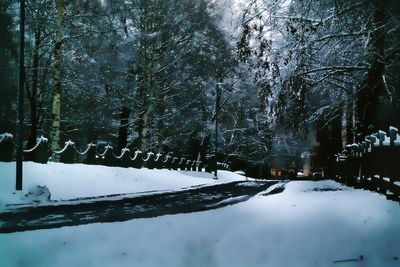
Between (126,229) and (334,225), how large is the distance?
10.7 ft

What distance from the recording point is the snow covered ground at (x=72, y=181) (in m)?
13.7

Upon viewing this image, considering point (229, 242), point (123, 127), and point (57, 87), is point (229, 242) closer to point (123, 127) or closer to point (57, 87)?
point (57, 87)

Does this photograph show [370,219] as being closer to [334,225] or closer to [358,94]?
[334,225]

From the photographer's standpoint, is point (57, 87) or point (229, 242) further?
point (57, 87)

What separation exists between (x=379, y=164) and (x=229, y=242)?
18.6ft

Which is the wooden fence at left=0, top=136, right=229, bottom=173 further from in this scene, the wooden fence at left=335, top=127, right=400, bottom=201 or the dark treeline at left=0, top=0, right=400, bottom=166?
the wooden fence at left=335, top=127, right=400, bottom=201

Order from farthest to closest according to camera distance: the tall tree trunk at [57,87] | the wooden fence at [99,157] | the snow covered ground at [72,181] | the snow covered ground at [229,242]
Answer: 1. the tall tree trunk at [57,87]
2. the wooden fence at [99,157]
3. the snow covered ground at [72,181]
4. the snow covered ground at [229,242]

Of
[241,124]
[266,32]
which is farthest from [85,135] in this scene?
[266,32]

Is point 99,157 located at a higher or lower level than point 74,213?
higher

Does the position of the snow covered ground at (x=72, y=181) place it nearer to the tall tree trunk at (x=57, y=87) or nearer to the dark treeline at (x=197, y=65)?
the tall tree trunk at (x=57, y=87)

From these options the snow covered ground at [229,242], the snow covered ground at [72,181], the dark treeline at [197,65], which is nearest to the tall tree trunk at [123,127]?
the dark treeline at [197,65]

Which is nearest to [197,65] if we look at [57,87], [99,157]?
[99,157]

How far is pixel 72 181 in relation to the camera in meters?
17.0

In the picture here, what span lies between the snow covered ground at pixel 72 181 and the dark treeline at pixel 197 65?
281 centimetres
